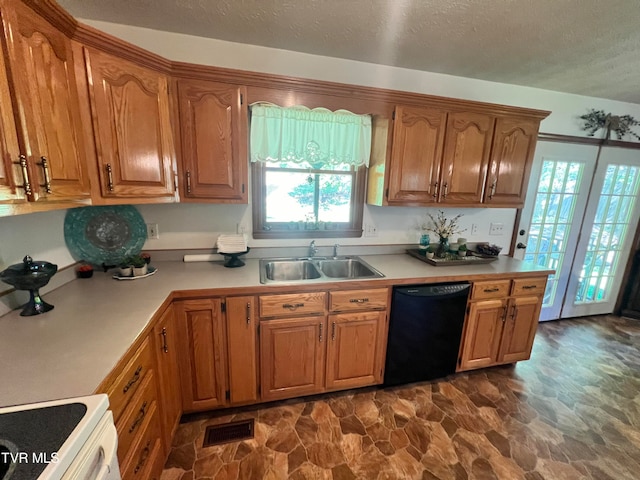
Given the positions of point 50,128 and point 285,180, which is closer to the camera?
point 50,128

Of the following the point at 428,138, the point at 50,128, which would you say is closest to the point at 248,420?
the point at 50,128

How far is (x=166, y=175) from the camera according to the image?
1620 millimetres

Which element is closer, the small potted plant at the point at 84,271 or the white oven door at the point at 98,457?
the white oven door at the point at 98,457

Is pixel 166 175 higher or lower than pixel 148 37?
lower

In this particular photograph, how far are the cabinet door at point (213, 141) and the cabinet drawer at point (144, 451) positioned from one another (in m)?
1.22

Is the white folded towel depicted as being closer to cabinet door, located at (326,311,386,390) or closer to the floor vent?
cabinet door, located at (326,311,386,390)

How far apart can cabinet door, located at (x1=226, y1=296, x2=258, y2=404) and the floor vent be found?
137mm

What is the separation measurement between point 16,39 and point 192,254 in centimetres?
141

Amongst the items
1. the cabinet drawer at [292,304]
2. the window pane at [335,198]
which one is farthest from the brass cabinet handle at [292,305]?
the window pane at [335,198]

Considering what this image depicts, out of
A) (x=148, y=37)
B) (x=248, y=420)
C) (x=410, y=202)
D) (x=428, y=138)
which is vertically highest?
(x=148, y=37)

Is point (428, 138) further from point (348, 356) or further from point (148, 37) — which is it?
point (148, 37)

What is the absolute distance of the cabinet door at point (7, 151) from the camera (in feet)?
2.85

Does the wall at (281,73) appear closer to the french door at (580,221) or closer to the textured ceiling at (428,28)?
the textured ceiling at (428,28)

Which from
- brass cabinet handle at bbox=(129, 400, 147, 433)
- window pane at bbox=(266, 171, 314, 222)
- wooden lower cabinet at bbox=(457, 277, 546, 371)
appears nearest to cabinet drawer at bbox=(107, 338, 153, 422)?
brass cabinet handle at bbox=(129, 400, 147, 433)
